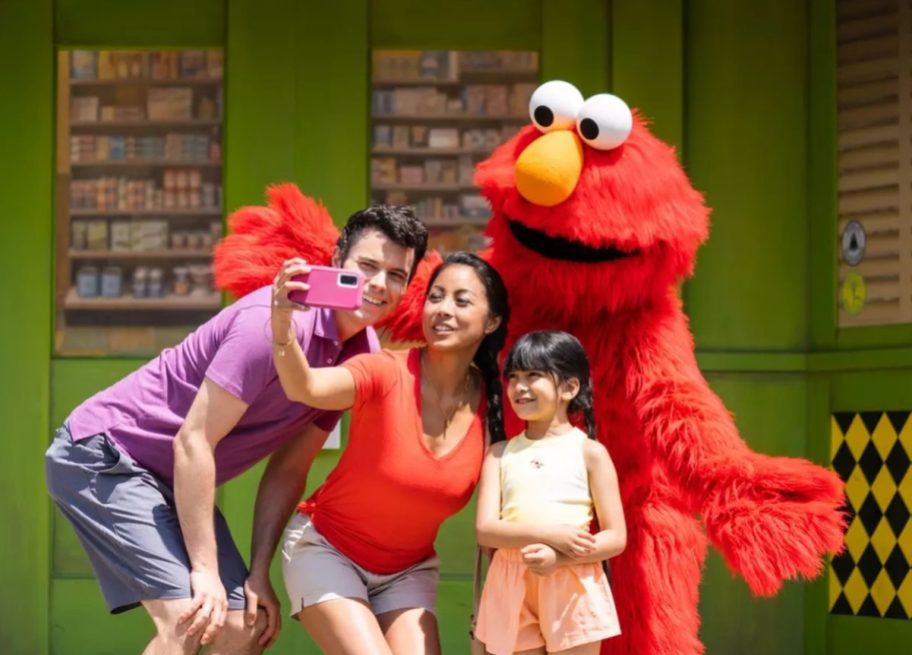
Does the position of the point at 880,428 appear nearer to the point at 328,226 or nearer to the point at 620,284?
the point at 620,284

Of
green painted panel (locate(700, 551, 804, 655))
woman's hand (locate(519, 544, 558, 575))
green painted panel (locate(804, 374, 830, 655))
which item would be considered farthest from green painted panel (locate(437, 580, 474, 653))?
woman's hand (locate(519, 544, 558, 575))

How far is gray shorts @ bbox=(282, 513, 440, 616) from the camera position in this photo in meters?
3.80

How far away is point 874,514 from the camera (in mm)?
5246

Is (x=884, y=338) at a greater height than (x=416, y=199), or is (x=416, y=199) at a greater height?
(x=416, y=199)

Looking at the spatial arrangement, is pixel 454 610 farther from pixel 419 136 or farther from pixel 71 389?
pixel 419 136

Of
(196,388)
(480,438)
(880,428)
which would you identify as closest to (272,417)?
(196,388)

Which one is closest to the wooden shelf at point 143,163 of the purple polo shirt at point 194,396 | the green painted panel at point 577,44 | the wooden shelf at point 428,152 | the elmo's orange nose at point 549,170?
the wooden shelf at point 428,152

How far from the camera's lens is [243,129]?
5.53 meters

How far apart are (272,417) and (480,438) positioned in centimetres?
52

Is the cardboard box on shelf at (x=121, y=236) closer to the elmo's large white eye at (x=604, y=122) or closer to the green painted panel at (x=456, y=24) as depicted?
the green painted panel at (x=456, y=24)

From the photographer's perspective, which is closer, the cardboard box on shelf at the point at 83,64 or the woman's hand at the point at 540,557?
the woman's hand at the point at 540,557

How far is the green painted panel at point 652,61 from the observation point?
217 inches

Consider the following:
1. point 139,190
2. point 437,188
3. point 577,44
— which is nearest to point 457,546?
point 437,188

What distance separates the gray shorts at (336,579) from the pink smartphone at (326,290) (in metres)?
0.70
